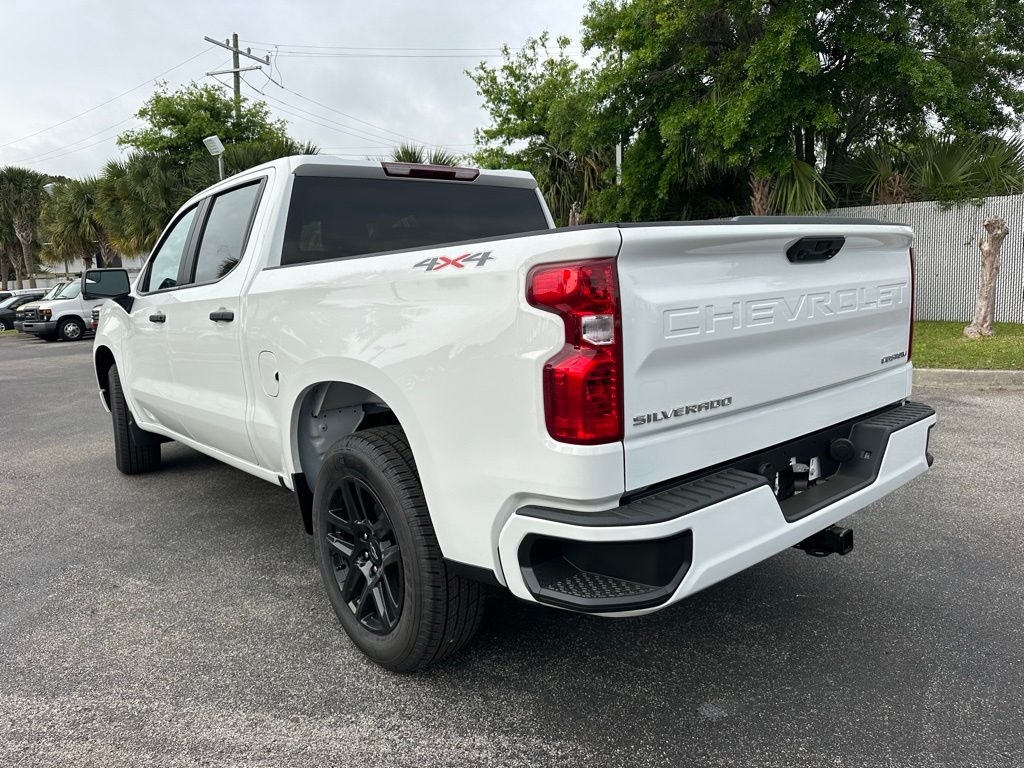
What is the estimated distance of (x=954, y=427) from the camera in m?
6.08

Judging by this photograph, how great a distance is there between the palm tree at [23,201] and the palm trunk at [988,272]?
1794 inches

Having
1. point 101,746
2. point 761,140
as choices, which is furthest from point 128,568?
Result: point 761,140

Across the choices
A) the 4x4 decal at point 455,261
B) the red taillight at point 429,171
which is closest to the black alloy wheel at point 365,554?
the 4x4 decal at point 455,261

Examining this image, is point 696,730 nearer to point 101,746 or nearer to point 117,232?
point 101,746

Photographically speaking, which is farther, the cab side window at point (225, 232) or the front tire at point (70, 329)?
the front tire at point (70, 329)

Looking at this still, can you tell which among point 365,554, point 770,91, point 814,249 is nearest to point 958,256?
point 770,91

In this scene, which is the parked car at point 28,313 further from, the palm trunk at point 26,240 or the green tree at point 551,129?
the palm trunk at point 26,240

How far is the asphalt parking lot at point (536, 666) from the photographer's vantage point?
2.31 meters

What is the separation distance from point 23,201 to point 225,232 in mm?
46744

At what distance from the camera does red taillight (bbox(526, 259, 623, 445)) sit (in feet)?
6.42

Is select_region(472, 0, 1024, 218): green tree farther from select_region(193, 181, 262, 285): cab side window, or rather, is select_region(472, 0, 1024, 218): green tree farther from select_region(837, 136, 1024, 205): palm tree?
select_region(193, 181, 262, 285): cab side window

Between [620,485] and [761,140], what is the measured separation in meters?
11.4

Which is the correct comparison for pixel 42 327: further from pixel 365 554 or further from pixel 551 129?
pixel 365 554

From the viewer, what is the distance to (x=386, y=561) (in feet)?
8.65
